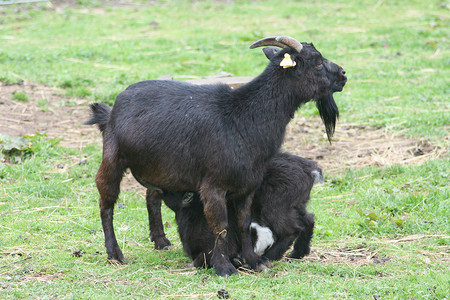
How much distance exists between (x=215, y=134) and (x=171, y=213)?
6.69 ft

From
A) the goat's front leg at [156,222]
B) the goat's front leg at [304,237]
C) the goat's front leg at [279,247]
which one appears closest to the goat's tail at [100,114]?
the goat's front leg at [156,222]

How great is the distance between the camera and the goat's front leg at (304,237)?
5762mm

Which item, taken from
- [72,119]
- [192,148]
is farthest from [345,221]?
[72,119]

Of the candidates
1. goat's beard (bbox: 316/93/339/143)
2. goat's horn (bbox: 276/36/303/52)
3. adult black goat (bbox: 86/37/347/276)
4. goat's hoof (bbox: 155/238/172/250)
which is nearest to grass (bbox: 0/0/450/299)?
goat's hoof (bbox: 155/238/172/250)

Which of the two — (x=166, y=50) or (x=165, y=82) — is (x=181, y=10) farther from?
(x=165, y=82)

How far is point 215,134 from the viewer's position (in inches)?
210

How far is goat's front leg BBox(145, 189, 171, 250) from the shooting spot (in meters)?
6.15

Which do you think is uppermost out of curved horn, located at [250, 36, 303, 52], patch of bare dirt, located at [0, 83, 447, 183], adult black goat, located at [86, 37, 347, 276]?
curved horn, located at [250, 36, 303, 52]

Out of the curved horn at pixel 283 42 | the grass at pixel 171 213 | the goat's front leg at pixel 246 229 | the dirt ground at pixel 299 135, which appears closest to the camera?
the grass at pixel 171 213

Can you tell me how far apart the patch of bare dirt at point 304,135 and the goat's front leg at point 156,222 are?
188 cm

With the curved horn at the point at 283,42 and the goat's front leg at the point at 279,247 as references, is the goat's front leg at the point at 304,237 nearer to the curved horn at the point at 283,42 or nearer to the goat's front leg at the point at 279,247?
the goat's front leg at the point at 279,247

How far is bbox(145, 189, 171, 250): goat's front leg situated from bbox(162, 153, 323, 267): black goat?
1.25 feet

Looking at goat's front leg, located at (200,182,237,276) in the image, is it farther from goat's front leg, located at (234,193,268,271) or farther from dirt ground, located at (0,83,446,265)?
dirt ground, located at (0,83,446,265)

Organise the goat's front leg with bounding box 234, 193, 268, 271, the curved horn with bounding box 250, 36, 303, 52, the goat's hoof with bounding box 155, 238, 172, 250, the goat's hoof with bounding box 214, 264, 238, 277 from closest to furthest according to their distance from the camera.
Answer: the goat's hoof with bounding box 214, 264, 238, 277 < the curved horn with bounding box 250, 36, 303, 52 < the goat's front leg with bounding box 234, 193, 268, 271 < the goat's hoof with bounding box 155, 238, 172, 250
